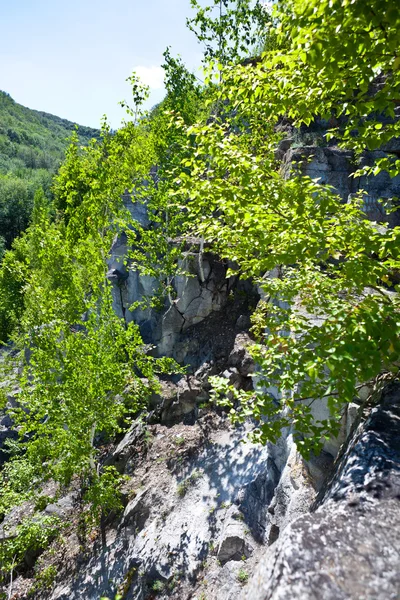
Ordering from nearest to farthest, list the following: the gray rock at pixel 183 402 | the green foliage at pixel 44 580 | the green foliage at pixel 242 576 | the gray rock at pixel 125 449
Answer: the green foliage at pixel 242 576 → the green foliage at pixel 44 580 → the gray rock at pixel 125 449 → the gray rock at pixel 183 402

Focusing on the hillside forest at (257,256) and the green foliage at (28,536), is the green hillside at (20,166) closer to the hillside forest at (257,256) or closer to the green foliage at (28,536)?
the hillside forest at (257,256)

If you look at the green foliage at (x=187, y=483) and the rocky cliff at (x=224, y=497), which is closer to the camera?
the rocky cliff at (x=224, y=497)

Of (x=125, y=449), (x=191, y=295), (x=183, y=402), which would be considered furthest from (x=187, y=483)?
(x=191, y=295)

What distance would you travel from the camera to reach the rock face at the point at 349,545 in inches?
81.7

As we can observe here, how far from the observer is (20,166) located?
107 m

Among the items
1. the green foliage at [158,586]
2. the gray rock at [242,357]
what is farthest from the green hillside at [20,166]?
the green foliage at [158,586]

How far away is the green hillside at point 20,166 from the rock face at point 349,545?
14.4m

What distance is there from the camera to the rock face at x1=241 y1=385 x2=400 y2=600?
6.81ft

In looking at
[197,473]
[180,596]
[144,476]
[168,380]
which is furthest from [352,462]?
[168,380]

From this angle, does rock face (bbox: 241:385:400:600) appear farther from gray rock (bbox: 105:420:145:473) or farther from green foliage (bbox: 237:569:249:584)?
gray rock (bbox: 105:420:145:473)

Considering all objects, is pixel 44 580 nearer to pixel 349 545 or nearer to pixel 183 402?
pixel 183 402

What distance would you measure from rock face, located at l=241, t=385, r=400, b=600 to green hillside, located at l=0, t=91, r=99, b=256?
14409 millimetres

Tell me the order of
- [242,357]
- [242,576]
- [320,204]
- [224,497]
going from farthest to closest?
1. [242,357]
2. [224,497]
3. [242,576]
4. [320,204]

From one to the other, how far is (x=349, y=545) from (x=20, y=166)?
128206 mm
